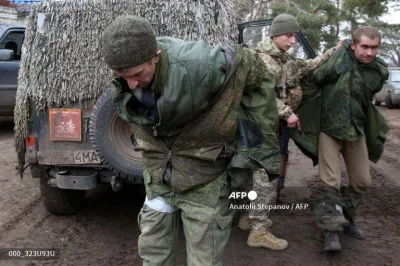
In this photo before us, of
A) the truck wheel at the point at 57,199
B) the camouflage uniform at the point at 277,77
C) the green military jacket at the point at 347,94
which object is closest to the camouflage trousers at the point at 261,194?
the camouflage uniform at the point at 277,77

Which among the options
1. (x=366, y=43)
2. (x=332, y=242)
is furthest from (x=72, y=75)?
(x=332, y=242)

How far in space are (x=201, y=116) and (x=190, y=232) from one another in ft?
1.90

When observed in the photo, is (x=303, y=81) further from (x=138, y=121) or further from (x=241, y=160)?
(x=138, y=121)

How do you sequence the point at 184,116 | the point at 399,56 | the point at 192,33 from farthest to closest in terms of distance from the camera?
the point at 399,56 → the point at 192,33 → the point at 184,116

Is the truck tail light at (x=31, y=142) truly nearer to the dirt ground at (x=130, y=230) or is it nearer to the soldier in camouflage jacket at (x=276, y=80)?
the dirt ground at (x=130, y=230)

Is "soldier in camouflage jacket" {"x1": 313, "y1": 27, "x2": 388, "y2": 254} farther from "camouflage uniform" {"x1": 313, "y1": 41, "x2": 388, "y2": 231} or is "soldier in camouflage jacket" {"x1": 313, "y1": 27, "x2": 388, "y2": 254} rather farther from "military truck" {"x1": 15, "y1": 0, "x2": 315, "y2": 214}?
"military truck" {"x1": 15, "y1": 0, "x2": 315, "y2": 214}

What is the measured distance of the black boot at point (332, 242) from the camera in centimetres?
386

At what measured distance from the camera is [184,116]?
2271 millimetres

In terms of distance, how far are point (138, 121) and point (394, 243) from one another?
9.28 ft

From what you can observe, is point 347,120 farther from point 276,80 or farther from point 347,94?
point 276,80

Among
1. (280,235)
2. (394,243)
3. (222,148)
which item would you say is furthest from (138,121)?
(394,243)

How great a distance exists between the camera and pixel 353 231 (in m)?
4.32

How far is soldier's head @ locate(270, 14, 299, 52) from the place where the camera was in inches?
160

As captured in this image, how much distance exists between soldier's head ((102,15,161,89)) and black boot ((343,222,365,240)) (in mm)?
2915
